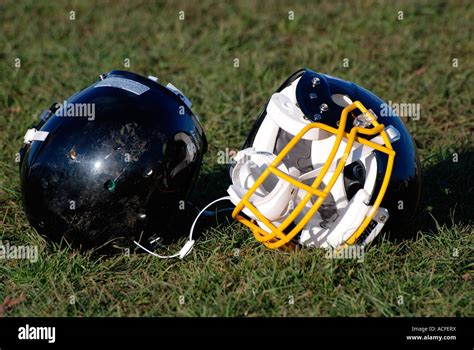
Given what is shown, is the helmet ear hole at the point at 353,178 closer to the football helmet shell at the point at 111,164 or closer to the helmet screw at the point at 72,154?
the football helmet shell at the point at 111,164

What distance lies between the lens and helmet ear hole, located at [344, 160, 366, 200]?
14.5 ft

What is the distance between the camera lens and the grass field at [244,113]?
4398 mm

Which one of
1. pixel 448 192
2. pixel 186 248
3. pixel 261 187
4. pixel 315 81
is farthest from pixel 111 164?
pixel 448 192

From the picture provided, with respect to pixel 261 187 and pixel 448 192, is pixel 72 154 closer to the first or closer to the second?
pixel 261 187

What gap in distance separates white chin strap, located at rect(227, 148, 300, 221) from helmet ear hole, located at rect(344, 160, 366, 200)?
27 centimetres

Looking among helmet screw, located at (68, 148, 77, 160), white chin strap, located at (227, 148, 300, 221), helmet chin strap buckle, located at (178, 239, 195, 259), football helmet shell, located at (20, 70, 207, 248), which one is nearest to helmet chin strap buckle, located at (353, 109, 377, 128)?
white chin strap, located at (227, 148, 300, 221)

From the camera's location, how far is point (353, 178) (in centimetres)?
443

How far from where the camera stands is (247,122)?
6.35 m

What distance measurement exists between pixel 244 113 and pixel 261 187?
73.5 inches

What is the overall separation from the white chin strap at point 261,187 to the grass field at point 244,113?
362 millimetres

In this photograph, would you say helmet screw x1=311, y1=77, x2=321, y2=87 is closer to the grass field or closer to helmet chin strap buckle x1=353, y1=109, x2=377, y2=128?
helmet chin strap buckle x1=353, y1=109, x2=377, y2=128

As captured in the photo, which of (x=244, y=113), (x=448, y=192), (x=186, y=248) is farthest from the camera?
(x=244, y=113)

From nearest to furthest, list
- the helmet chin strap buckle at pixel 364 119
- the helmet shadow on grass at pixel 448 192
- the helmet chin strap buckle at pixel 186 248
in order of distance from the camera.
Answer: the helmet chin strap buckle at pixel 364 119 < the helmet chin strap buckle at pixel 186 248 < the helmet shadow on grass at pixel 448 192

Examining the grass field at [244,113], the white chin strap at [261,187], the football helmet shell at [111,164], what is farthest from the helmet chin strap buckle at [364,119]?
the football helmet shell at [111,164]
